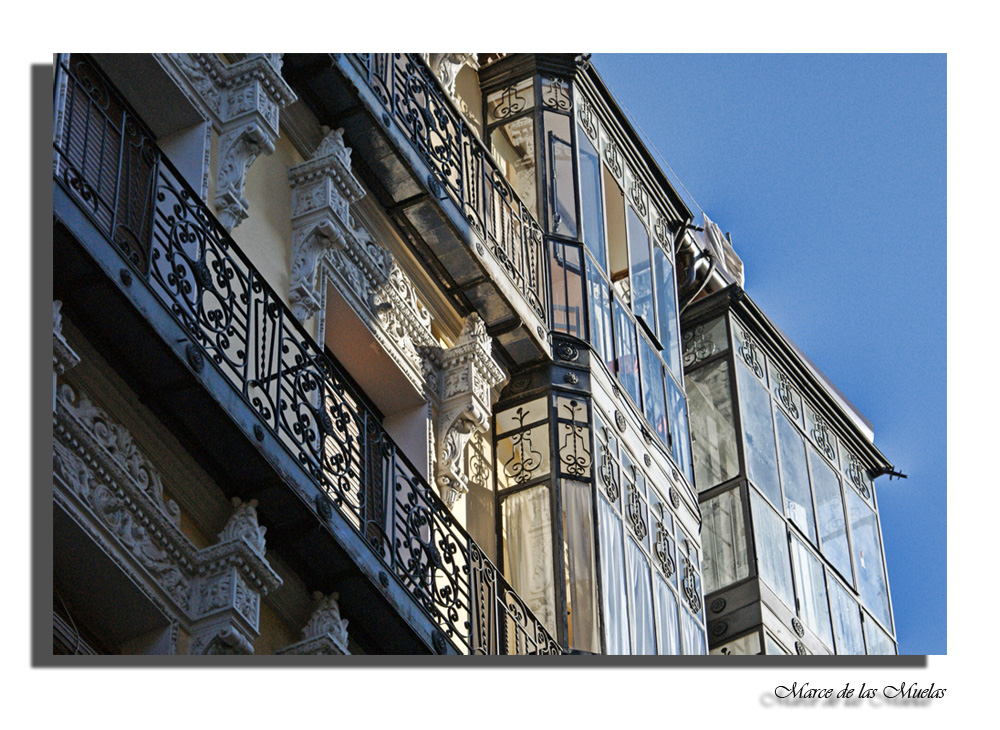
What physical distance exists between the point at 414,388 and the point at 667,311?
4.12 metres

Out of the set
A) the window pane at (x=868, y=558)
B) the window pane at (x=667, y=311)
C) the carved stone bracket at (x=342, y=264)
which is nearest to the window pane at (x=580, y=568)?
the carved stone bracket at (x=342, y=264)

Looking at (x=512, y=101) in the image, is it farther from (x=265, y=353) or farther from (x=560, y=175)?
(x=265, y=353)

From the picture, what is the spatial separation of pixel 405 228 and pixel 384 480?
2363 millimetres

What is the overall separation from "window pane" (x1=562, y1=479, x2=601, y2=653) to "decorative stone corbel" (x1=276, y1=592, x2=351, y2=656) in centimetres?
248

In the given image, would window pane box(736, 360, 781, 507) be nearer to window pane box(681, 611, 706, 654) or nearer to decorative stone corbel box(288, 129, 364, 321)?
window pane box(681, 611, 706, 654)

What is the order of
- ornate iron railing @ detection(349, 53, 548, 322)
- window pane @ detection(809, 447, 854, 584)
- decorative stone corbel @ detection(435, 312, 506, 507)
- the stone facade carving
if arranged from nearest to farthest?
the stone facade carving
decorative stone corbel @ detection(435, 312, 506, 507)
ornate iron railing @ detection(349, 53, 548, 322)
window pane @ detection(809, 447, 854, 584)

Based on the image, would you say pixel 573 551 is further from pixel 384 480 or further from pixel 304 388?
pixel 304 388

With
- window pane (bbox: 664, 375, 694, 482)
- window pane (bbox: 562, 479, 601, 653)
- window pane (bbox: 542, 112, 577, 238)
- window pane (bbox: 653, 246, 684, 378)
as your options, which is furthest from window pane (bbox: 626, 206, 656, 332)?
window pane (bbox: 562, 479, 601, 653)

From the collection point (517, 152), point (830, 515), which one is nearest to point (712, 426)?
point (830, 515)

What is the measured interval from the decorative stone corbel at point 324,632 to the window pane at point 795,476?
23.6 ft

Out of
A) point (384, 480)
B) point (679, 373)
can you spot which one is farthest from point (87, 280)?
point (679, 373)

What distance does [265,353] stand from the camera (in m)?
8.07

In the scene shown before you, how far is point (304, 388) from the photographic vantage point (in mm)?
8203

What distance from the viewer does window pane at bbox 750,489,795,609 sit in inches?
540
